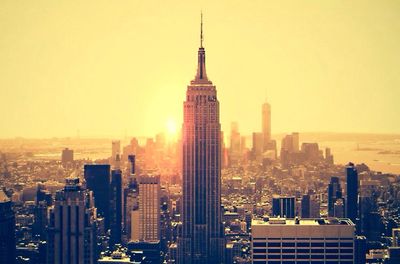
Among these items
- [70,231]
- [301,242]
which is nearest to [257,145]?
[70,231]

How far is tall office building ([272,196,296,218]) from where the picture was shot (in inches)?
974

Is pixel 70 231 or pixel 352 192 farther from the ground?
pixel 352 192

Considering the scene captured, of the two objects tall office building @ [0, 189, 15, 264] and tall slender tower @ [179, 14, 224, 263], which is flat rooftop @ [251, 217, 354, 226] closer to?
tall office building @ [0, 189, 15, 264]

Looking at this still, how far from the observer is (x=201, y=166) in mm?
32188

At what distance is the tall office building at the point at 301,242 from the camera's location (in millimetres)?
20734

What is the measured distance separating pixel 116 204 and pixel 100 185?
188 centimetres

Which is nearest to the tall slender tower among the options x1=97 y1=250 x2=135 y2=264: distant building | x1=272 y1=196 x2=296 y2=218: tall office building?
x1=272 y1=196 x2=296 y2=218: tall office building

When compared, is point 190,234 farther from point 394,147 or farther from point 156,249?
point 394,147

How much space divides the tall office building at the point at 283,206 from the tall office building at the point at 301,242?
2871mm

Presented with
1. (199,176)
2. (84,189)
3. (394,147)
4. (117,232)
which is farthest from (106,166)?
(394,147)

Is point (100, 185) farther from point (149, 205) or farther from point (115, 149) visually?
point (149, 205)

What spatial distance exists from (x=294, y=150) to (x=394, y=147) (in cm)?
633

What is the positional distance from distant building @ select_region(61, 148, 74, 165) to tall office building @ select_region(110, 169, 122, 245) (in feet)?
9.86

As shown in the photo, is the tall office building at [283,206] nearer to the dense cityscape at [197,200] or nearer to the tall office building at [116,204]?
the dense cityscape at [197,200]
